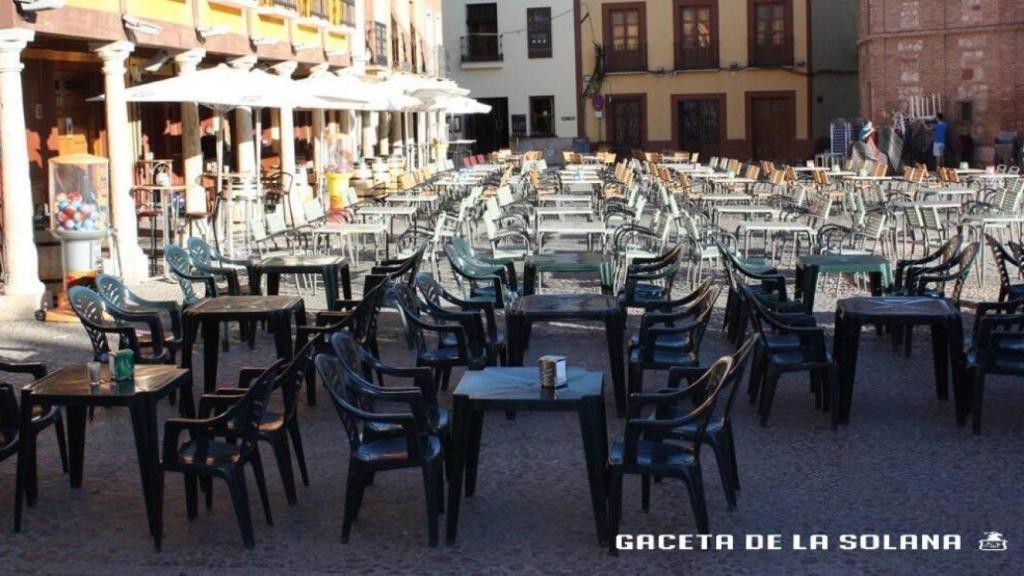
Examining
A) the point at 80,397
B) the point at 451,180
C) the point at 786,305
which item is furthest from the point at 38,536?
the point at 451,180

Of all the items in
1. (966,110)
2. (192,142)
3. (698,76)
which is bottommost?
(192,142)

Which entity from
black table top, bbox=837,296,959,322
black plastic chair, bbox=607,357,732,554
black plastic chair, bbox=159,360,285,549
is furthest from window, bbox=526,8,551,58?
black plastic chair, bbox=607,357,732,554

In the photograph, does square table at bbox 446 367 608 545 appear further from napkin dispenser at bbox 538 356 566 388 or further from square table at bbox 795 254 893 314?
square table at bbox 795 254 893 314

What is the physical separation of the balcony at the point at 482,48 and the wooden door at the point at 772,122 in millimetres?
8552

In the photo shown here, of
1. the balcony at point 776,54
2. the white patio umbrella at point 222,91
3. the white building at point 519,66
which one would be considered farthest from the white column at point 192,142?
the balcony at point 776,54

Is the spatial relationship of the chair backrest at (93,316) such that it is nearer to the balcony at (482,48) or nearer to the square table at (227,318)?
the square table at (227,318)

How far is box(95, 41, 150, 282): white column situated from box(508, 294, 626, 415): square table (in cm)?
725

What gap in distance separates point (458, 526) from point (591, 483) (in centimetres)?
66

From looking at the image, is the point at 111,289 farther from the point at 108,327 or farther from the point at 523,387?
the point at 523,387

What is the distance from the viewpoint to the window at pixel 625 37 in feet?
146

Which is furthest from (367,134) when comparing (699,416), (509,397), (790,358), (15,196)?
(699,416)

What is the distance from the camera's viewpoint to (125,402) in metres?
6.03

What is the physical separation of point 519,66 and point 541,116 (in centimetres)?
180

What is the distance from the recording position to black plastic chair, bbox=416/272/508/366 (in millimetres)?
8490
